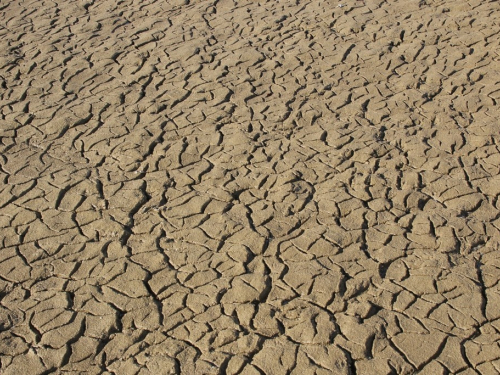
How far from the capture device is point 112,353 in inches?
111

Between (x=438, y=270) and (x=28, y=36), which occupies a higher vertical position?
(x=28, y=36)

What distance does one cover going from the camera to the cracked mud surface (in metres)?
2.84

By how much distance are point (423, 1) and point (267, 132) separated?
8.49ft

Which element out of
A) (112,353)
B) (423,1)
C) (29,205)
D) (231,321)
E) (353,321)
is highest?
(29,205)

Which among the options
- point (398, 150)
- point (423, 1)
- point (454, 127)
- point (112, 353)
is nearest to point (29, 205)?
point (112, 353)

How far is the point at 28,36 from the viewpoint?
227 inches

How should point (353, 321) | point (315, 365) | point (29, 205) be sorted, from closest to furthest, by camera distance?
point (315, 365) → point (353, 321) → point (29, 205)

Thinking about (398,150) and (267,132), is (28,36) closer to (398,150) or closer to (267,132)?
(267,132)

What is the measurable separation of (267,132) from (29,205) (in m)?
1.68

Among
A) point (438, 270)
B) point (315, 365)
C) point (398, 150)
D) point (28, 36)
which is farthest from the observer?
point (28, 36)

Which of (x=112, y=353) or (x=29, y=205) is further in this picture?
(x=29, y=205)

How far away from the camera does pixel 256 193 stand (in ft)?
12.2

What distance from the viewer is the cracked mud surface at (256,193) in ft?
9.32

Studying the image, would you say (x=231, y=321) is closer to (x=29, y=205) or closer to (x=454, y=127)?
(x=29, y=205)
